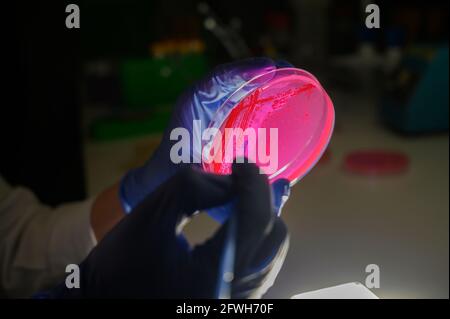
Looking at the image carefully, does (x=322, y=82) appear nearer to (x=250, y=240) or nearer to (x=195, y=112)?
(x=195, y=112)

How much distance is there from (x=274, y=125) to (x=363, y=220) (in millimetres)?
450

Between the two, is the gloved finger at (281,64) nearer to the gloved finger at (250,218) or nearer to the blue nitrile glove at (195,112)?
the blue nitrile glove at (195,112)

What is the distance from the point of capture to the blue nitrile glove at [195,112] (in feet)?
1.48

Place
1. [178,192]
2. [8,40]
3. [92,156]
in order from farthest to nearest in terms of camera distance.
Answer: [92,156], [8,40], [178,192]

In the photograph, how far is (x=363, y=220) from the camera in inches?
35.0

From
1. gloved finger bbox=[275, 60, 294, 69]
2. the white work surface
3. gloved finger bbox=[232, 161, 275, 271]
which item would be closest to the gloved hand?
gloved finger bbox=[232, 161, 275, 271]

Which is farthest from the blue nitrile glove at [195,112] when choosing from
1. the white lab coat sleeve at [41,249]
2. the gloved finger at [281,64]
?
the white lab coat sleeve at [41,249]

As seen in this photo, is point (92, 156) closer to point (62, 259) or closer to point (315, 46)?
point (62, 259)

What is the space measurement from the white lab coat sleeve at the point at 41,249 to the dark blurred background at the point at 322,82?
167 millimetres

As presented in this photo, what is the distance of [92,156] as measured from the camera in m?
1.26
